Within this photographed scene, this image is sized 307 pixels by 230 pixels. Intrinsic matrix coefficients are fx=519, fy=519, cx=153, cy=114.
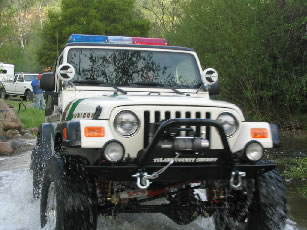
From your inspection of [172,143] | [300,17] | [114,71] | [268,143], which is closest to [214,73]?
[114,71]

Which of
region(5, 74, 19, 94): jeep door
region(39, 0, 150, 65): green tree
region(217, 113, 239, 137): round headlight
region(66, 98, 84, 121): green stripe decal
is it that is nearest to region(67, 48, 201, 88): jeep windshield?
region(66, 98, 84, 121): green stripe decal

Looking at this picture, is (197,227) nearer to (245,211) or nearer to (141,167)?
(245,211)

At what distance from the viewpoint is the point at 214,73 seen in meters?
5.73

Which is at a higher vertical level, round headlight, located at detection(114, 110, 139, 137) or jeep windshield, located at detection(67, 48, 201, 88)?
jeep windshield, located at detection(67, 48, 201, 88)

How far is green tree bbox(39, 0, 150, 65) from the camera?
40688 mm

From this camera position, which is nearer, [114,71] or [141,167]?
[141,167]

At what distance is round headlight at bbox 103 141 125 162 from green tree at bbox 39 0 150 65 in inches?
1445

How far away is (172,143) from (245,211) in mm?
1216

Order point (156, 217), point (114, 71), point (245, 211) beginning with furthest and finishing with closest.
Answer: point (156, 217) → point (114, 71) → point (245, 211)

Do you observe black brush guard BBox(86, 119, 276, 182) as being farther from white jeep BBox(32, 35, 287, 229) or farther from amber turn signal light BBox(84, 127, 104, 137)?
amber turn signal light BBox(84, 127, 104, 137)

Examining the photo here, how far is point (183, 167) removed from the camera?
409 centimetres

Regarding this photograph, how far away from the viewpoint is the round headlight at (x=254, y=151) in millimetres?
4340

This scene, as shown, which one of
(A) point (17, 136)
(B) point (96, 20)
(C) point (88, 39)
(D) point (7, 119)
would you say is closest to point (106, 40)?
(C) point (88, 39)

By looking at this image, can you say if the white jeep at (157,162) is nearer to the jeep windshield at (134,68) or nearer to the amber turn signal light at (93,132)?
the amber turn signal light at (93,132)
